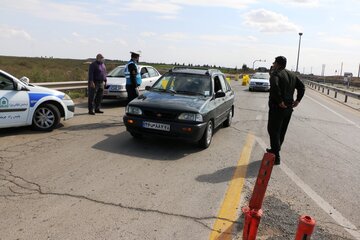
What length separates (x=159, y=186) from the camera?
516 centimetres

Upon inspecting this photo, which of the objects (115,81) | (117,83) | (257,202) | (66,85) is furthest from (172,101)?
(66,85)

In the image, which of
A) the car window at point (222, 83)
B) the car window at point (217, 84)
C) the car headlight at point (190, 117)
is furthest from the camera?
the car window at point (222, 83)

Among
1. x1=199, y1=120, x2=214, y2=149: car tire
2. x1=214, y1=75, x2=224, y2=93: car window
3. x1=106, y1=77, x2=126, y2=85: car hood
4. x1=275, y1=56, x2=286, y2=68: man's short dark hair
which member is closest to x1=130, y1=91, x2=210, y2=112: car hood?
x1=199, y1=120, x2=214, y2=149: car tire

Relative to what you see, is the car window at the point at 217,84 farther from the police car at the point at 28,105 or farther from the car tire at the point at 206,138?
the police car at the point at 28,105

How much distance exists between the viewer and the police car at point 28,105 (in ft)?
25.3

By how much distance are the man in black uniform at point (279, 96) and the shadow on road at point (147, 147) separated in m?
1.59

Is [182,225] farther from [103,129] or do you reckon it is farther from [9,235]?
[103,129]

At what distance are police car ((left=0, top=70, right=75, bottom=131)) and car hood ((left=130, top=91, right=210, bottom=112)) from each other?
2.22 m

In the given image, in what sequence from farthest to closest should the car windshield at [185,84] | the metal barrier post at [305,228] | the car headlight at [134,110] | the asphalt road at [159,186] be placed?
the car windshield at [185,84] → the car headlight at [134,110] → the asphalt road at [159,186] → the metal barrier post at [305,228]

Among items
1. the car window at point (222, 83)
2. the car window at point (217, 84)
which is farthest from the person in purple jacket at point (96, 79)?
the car window at point (217, 84)

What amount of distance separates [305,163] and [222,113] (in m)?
2.54

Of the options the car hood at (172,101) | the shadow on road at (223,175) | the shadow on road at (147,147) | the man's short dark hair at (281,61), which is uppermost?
the man's short dark hair at (281,61)

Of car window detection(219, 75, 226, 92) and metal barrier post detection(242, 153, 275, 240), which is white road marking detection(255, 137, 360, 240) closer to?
metal barrier post detection(242, 153, 275, 240)

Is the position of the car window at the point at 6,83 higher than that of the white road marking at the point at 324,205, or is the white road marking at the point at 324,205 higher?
the car window at the point at 6,83
